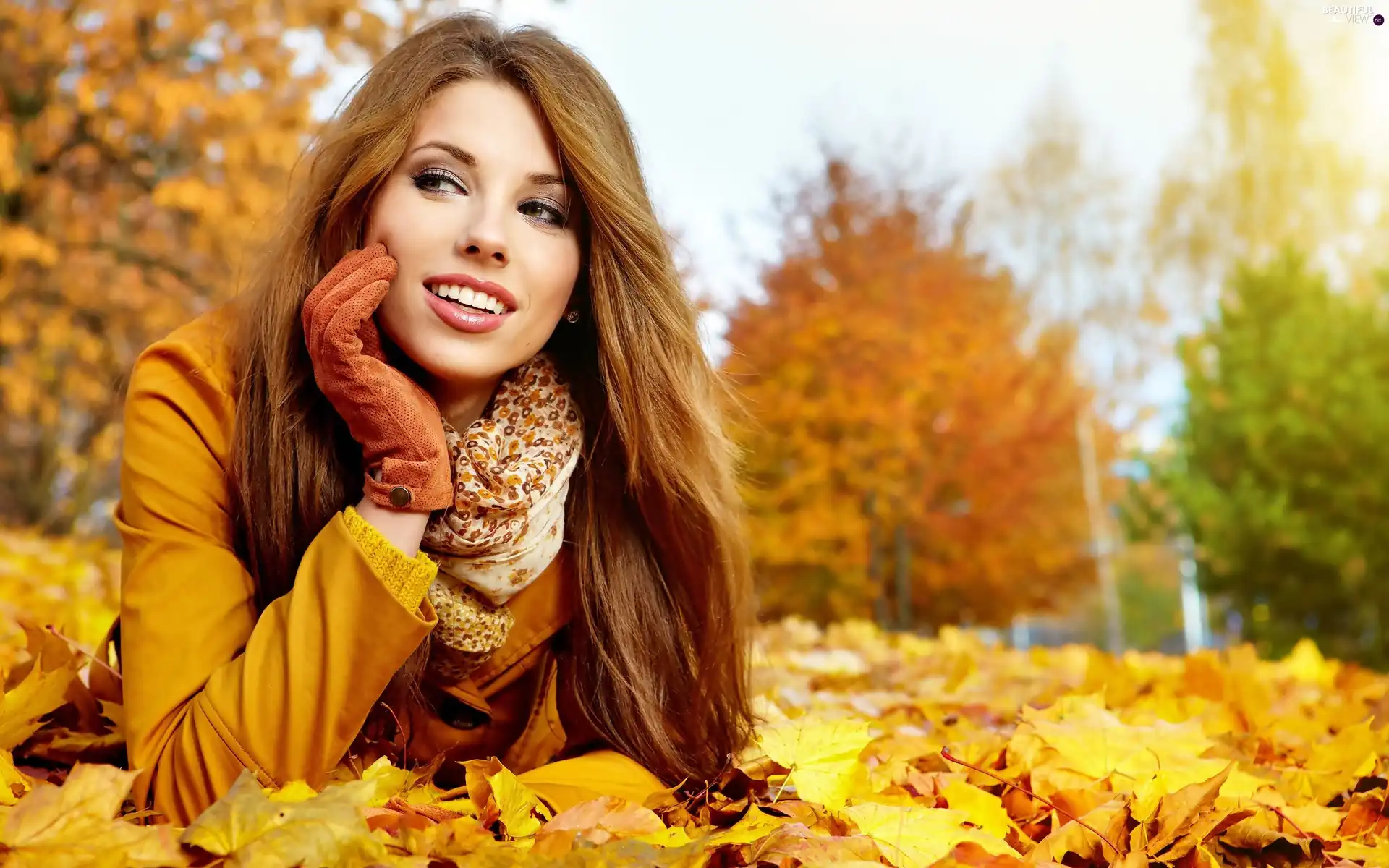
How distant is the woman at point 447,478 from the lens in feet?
4.36

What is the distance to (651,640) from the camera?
1.75 meters

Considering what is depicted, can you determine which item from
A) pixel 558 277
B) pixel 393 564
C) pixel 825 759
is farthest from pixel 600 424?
pixel 825 759

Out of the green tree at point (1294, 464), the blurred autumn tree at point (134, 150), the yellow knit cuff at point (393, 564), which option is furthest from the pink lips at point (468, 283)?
the green tree at point (1294, 464)

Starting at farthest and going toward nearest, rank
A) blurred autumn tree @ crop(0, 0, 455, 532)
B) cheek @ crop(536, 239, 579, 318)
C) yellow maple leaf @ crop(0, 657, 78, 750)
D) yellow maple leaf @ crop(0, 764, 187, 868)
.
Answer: blurred autumn tree @ crop(0, 0, 455, 532) < cheek @ crop(536, 239, 579, 318) < yellow maple leaf @ crop(0, 657, 78, 750) < yellow maple leaf @ crop(0, 764, 187, 868)

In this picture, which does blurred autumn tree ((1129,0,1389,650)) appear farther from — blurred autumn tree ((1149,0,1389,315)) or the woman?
the woman

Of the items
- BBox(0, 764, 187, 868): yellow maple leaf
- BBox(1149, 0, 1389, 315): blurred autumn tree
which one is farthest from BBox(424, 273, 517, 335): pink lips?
BBox(1149, 0, 1389, 315): blurred autumn tree

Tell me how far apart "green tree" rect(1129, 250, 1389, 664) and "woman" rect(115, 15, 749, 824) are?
26.9 ft

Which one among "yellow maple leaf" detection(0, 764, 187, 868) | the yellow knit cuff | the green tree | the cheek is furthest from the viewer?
the green tree

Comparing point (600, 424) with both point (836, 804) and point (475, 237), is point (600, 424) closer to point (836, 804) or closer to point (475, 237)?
point (475, 237)

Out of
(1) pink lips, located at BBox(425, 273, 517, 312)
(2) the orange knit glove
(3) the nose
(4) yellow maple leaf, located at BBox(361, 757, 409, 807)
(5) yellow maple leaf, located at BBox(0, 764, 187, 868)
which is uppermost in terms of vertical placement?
(3) the nose

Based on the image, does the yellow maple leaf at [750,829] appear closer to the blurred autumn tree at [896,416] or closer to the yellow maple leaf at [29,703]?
the yellow maple leaf at [29,703]

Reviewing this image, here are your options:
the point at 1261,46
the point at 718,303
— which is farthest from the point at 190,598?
the point at 1261,46

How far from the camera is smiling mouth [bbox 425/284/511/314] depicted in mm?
1483

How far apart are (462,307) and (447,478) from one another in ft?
0.82
